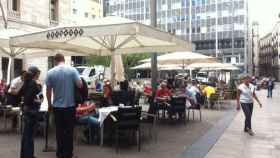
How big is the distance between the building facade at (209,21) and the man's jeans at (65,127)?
7518 centimetres

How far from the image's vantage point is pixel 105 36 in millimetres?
10695

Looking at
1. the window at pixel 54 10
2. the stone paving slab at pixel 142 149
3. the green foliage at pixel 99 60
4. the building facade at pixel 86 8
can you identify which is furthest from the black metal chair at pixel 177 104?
the building facade at pixel 86 8

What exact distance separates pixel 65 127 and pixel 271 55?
371 feet

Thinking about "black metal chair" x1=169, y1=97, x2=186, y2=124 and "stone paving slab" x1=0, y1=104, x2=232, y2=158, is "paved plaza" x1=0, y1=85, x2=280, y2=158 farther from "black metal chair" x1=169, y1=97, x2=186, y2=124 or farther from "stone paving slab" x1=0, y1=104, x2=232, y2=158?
"black metal chair" x1=169, y1=97, x2=186, y2=124

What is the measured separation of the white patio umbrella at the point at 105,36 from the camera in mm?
8172

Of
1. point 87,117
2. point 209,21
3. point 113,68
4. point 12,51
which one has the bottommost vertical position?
point 87,117

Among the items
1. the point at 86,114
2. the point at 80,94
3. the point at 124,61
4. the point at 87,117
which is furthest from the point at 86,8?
the point at 80,94

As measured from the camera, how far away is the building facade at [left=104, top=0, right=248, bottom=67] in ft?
269

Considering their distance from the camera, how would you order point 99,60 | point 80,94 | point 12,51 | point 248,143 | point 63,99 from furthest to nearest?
point 99,60, point 12,51, point 248,143, point 80,94, point 63,99

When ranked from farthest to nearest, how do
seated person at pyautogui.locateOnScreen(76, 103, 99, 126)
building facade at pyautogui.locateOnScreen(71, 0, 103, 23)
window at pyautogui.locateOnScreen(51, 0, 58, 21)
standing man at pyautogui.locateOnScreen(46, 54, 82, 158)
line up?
1. building facade at pyautogui.locateOnScreen(71, 0, 103, 23)
2. window at pyautogui.locateOnScreen(51, 0, 58, 21)
3. seated person at pyautogui.locateOnScreen(76, 103, 99, 126)
4. standing man at pyautogui.locateOnScreen(46, 54, 82, 158)

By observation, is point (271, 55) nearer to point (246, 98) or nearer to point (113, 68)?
point (246, 98)

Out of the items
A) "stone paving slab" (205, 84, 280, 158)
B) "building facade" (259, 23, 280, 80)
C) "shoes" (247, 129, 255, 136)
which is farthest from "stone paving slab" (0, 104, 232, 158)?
"building facade" (259, 23, 280, 80)

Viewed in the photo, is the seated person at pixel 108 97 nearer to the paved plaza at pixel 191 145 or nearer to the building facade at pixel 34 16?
the paved plaza at pixel 191 145

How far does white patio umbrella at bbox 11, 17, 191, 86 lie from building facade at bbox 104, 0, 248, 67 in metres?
69.4
